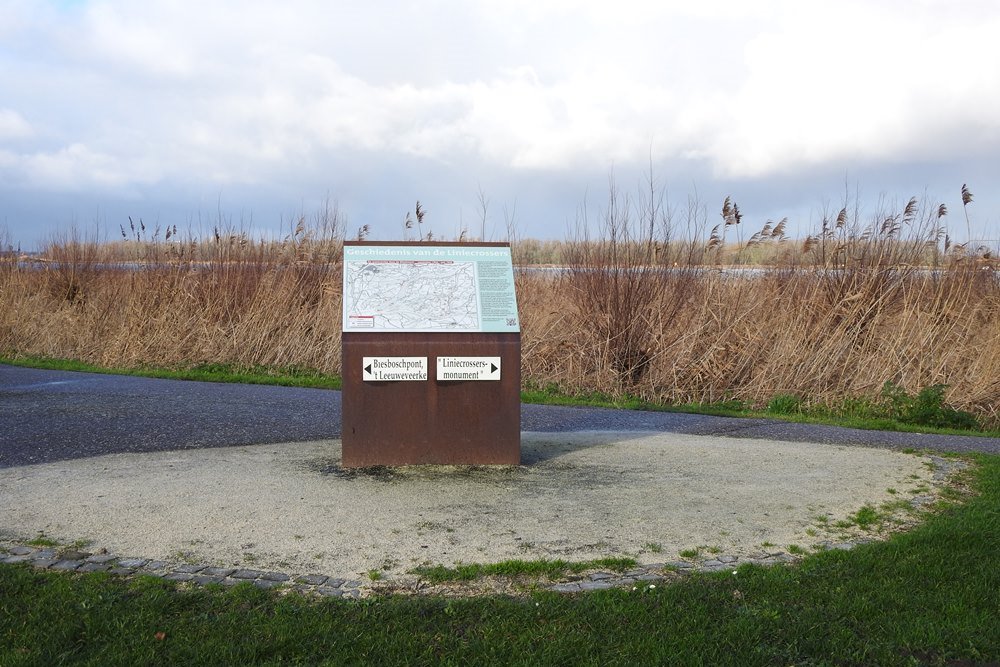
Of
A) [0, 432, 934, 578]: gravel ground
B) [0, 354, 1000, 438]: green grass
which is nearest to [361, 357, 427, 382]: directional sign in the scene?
[0, 432, 934, 578]: gravel ground

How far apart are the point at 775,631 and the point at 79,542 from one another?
12.5 feet

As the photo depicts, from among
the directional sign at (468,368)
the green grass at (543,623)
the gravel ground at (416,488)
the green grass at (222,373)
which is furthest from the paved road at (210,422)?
the green grass at (543,623)

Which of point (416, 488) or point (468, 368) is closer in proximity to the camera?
point (416, 488)

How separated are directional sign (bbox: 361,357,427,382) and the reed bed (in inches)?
213

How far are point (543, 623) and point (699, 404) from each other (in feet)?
24.7

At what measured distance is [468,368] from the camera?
7035mm

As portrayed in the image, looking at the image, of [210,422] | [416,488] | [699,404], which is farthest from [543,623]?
[699,404]

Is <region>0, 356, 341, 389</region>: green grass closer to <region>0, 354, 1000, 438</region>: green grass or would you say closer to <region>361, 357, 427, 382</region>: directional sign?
<region>0, 354, 1000, 438</region>: green grass

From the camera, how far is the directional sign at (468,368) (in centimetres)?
702

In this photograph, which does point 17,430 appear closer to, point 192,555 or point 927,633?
point 192,555

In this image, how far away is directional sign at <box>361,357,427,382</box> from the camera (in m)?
6.96

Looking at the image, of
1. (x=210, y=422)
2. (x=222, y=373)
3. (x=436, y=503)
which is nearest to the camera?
(x=436, y=503)

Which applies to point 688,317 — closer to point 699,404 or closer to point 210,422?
point 699,404

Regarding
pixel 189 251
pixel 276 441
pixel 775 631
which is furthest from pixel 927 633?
pixel 189 251
